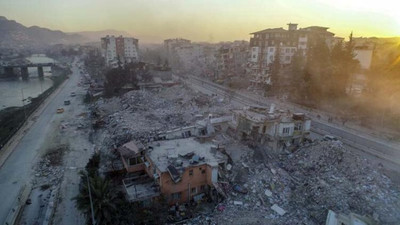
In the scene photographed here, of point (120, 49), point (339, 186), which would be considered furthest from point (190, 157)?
point (120, 49)

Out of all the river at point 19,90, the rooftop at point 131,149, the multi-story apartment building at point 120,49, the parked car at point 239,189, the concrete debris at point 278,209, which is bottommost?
the river at point 19,90

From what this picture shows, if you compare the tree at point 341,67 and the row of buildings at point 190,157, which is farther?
the tree at point 341,67

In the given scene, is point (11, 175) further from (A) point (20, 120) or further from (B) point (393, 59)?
(B) point (393, 59)

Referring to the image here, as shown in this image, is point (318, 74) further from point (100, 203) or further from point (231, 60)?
point (100, 203)

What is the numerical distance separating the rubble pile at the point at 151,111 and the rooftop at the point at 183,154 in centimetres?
379

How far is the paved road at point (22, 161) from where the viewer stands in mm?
14055

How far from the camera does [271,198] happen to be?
41.9 ft

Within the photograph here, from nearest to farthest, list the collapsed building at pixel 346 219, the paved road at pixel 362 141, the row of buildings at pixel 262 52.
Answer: the collapsed building at pixel 346 219
the paved road at pixel 362 141
the row of buildings at pixel 262 52

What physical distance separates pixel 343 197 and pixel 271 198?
327cm

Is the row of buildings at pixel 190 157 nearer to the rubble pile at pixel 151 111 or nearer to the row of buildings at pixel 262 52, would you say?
the rubble pile at pixel 151 111

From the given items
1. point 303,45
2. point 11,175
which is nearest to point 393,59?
point 303,45

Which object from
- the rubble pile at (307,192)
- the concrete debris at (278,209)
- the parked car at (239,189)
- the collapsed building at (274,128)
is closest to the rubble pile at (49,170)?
the rubble pile at (307,192)

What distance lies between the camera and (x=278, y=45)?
40875mm

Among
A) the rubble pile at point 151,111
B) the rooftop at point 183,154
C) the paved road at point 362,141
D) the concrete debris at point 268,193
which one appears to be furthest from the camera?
the rubble pile at point 151,111
